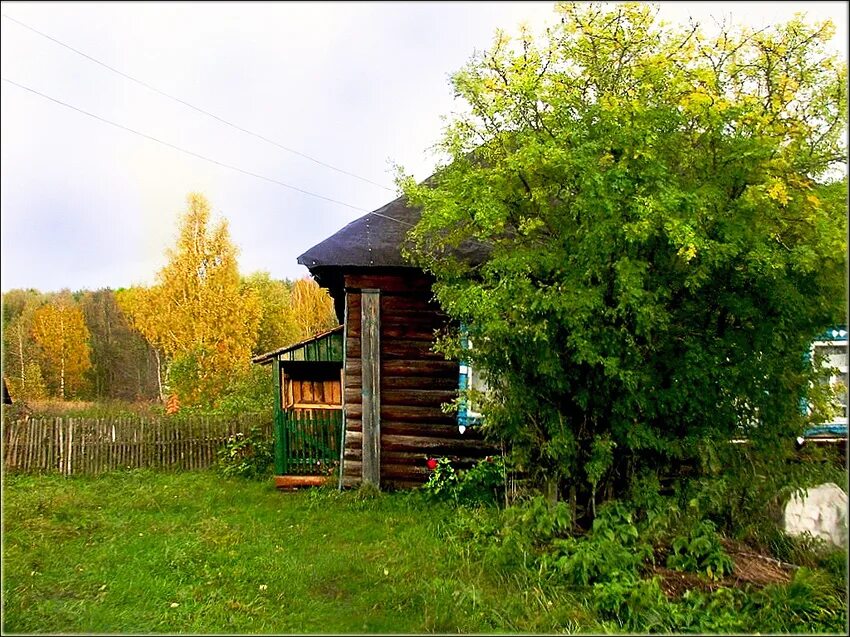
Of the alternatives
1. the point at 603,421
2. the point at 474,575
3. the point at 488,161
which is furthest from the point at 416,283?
the point at 474,575

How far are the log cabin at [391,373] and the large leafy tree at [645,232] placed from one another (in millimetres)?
2289

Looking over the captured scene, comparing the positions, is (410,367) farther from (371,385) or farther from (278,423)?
(278,423)

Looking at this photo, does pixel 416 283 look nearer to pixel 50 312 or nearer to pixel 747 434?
pixel 747 434

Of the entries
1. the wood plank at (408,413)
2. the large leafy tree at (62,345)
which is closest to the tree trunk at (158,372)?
the large leafy tree at (62,345)

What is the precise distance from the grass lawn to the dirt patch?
2.62 ft

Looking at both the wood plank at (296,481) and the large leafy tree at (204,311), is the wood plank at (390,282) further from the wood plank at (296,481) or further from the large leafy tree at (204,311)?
the large leafy tree at (204,311)

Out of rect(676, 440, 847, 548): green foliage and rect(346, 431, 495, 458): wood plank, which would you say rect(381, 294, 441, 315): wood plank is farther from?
rect(676, 440, 847, 548): green foliage

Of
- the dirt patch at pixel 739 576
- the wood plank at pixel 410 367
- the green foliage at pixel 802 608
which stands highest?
the wood plank at pixel 410 367

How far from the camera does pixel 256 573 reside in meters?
5.41

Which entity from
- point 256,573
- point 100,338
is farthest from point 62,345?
point 256,573

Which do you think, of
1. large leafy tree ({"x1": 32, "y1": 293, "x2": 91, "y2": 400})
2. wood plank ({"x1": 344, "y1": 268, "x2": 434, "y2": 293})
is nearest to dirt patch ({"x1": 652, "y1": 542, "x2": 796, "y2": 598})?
wood plank ({"x1": 344, "y1": 268, "x2": 434, "y2": 293})

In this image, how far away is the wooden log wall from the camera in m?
8.34

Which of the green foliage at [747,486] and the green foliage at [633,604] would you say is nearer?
the green foliage at [633,604]

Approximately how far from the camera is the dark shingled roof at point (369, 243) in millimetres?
8055
